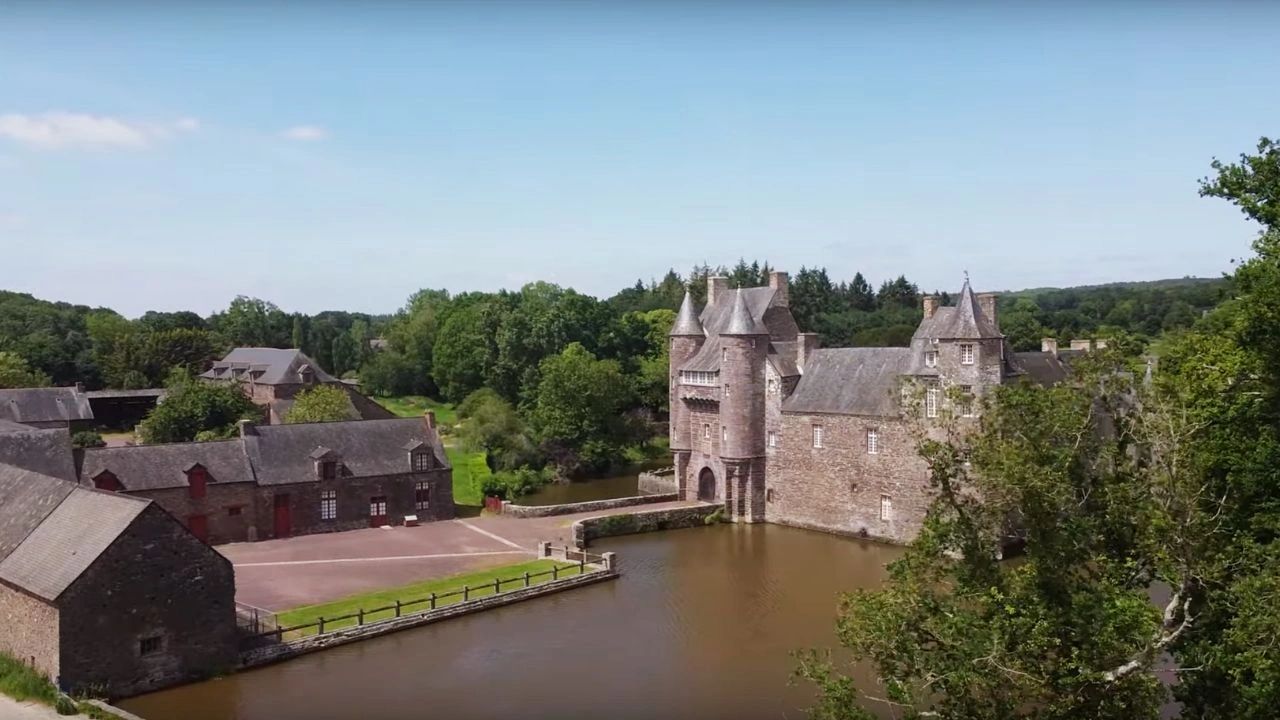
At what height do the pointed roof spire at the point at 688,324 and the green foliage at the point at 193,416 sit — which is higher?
the pointed roof spire at the point at 688,324

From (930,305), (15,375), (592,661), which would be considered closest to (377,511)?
(592,661)

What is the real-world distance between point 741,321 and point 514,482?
44.4ft

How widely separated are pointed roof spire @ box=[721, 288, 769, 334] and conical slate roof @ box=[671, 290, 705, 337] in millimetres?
4933

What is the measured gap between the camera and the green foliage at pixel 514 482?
42656 mm

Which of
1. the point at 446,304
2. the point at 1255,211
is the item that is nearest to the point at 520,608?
the point at 1255,211

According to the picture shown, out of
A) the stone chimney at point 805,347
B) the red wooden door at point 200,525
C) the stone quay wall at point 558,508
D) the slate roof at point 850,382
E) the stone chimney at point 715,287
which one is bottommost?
the stone quay wall at point 558,508

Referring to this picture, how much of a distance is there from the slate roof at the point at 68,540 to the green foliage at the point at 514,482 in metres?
20.6

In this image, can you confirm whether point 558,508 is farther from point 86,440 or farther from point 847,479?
point 86,440

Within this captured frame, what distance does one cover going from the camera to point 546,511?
39.1 metres

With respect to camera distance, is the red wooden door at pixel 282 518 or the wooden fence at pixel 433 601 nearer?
the wooden fence at pixel 433 601

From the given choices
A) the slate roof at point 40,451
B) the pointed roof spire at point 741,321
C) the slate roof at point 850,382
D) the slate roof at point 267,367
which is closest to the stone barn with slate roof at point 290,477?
the slate roof at point 40,451

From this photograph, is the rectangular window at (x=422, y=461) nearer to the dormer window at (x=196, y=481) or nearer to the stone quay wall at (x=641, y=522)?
the stone quay wall at (x=641, y=522)

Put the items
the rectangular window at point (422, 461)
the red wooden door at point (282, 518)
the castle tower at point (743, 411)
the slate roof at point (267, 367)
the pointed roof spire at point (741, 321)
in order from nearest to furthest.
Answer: the red wooden door at point (282, 518), the rectangular window at point (422, 461), the pointed roof spire at point (741, 321), the castle tower at point (743, 411), the slate roof at point (267, 367)

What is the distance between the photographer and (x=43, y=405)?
53344 mm
